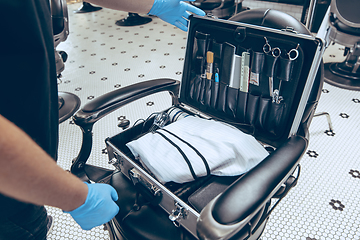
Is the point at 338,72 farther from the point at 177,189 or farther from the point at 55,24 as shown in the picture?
the point at 55,24

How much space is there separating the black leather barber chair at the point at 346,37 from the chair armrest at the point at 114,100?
2.01 metres

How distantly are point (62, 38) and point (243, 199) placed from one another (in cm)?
208

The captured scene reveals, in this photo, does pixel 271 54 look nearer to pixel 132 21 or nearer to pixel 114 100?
pixel 114 100

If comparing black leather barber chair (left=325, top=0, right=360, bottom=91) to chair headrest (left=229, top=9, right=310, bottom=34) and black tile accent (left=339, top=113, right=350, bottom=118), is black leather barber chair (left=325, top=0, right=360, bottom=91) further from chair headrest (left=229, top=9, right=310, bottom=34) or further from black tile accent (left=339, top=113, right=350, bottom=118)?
chair headrest (left=229, top=9, right=310, bottom=34)

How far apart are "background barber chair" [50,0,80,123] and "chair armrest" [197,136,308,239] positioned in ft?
6.44

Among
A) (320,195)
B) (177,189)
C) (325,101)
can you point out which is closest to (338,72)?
(325,101)

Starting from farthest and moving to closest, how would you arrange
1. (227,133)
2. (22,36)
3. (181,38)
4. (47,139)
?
1. (181,38)
2. (227,133)
3. (47,139)
4. (22,36)

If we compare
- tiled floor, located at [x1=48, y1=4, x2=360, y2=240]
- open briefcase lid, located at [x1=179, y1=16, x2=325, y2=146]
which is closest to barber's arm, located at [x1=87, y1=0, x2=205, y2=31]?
open briefcase lid, located at [x1=179, y1=16, x2=325, y2=146]

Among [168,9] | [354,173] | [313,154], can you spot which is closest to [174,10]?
[168,9]

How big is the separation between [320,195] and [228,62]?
108 centimetres

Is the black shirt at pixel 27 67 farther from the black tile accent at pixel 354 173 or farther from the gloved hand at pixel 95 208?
the black tile accent at pixel 354 173

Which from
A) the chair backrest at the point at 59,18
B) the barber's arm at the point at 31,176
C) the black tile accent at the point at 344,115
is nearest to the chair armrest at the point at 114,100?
the barber's arm at the point at 31,176

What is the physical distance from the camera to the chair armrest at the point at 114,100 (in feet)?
3.16

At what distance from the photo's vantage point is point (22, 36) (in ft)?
2.36
